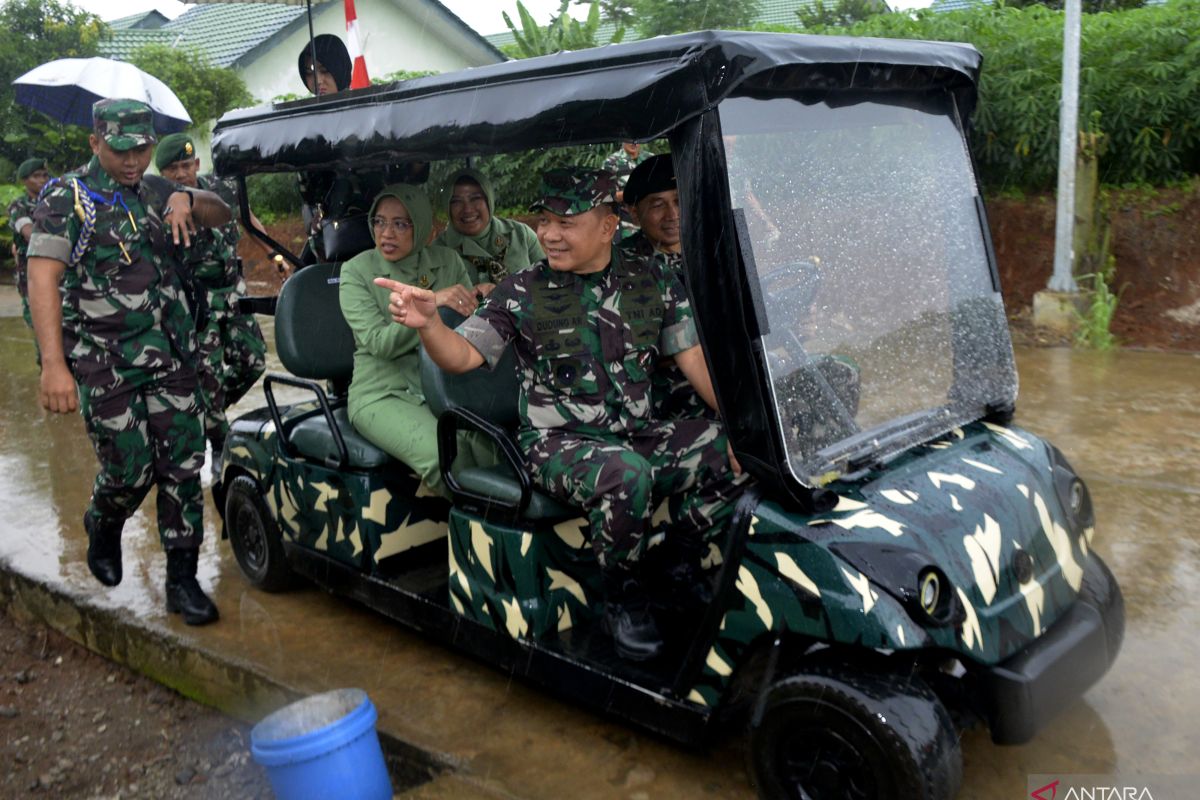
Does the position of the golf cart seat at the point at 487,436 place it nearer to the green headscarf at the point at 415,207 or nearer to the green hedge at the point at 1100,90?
the green headscarf at the point at 415,207

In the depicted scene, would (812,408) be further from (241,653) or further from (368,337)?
(241,653)

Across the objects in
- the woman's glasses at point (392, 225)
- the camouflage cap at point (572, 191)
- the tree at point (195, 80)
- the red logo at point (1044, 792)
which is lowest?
the red logo at point (1044, 792)

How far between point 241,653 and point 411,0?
19152 millimetres

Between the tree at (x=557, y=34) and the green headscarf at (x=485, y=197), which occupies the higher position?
the tree at (x=557, y=34)

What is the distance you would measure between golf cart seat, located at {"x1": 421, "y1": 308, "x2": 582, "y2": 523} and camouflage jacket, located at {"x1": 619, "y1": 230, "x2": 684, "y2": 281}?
0.55m

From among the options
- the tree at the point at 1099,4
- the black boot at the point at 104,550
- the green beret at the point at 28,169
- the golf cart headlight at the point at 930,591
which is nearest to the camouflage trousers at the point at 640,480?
the golf cart headlight at the point at 930,591

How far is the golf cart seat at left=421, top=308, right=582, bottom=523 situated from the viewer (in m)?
3.32

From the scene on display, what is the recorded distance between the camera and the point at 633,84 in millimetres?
2689

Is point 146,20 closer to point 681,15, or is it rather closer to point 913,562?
point 681,15

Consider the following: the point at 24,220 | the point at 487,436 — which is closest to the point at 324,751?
the point at 487,436

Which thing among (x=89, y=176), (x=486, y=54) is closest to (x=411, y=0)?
(x=486, y=54)

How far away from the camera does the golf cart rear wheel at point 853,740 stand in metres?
2.47

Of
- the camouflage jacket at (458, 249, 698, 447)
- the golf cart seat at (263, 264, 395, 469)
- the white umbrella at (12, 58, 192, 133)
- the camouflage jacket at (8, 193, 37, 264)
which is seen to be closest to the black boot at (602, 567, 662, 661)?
the camouflage jacket at (458, 249, 698, 447)

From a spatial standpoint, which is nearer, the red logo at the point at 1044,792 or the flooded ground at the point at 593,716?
the red logo at the point at 1044,792
